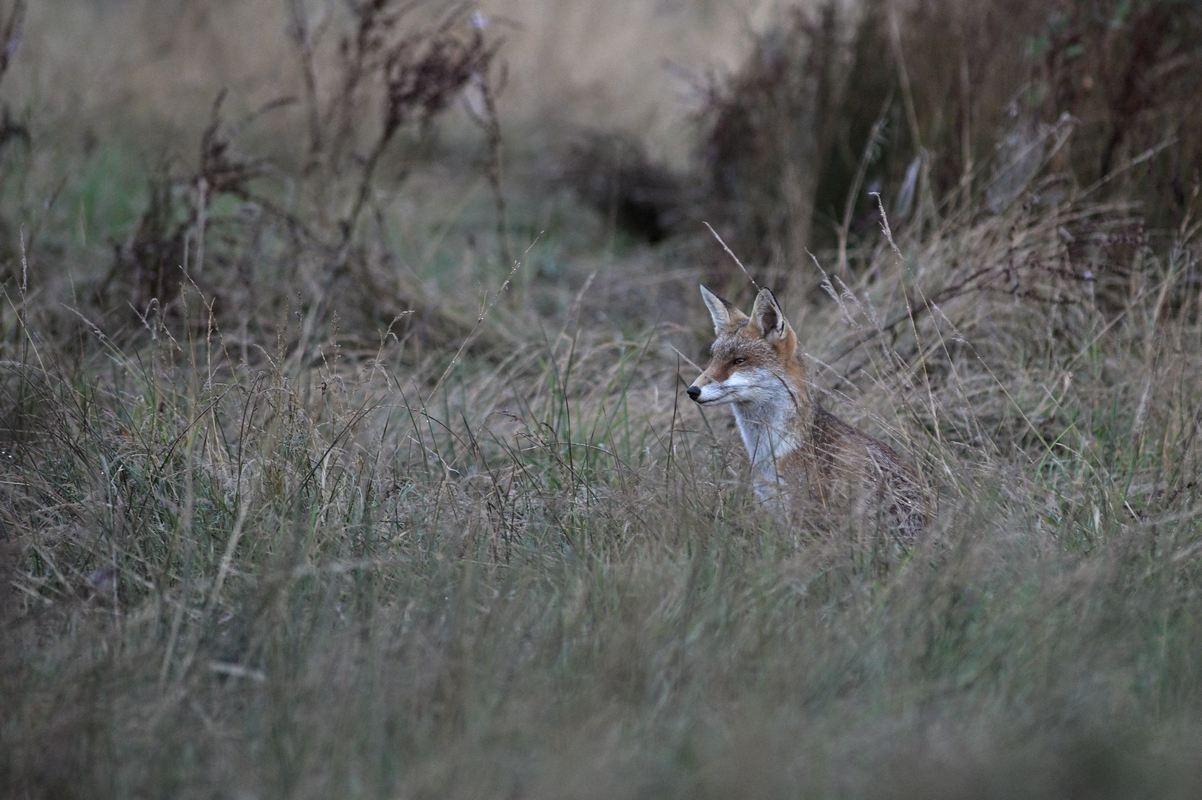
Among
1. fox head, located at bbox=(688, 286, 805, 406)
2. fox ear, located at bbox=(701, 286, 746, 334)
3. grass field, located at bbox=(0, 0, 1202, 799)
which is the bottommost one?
grass field, located at bbox=(0, 0, 1202, 799)

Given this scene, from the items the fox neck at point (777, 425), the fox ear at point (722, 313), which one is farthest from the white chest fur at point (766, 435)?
the fox ear at point (722, 313)

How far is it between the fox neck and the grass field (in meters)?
0.22

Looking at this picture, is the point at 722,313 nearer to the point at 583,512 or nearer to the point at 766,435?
the point at 766,435

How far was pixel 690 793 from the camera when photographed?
2570 mm

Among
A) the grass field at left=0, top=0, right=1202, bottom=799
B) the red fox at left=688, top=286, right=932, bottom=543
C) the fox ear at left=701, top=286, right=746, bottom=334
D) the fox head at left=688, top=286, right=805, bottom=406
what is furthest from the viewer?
the fox ear at left=701, top=286, right=746, bottom=334

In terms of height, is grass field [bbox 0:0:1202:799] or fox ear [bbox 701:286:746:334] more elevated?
fox ear [bbox 701:286:746:334]

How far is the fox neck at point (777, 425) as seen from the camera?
446 centimetres

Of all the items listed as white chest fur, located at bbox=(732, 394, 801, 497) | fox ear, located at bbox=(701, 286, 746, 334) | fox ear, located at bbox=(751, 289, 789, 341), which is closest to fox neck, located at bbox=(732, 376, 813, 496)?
white chest fur, located at bbox=(732, 394, 801, 497)

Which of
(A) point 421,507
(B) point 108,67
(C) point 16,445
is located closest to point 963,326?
(A) point 421,507

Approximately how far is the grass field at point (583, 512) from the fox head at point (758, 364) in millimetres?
244

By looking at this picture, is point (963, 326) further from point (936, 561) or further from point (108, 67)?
point (108, 67)

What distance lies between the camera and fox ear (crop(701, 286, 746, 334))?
4.70m

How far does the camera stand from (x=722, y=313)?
186 inches

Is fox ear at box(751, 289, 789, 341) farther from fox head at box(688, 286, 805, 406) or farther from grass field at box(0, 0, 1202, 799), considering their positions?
grass field at box(0, 0, 1202, 799)
